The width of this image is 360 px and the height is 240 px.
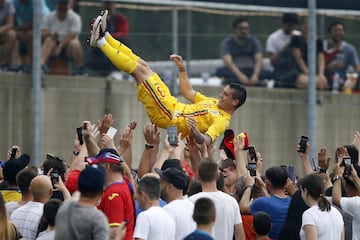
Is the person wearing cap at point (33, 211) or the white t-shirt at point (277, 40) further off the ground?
the white t-shirt at point (277, 40)

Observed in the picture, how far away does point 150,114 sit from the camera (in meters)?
18.3

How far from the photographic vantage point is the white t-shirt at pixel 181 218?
14.6m

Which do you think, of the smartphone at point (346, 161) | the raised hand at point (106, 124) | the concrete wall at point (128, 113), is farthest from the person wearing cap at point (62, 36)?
the smartphone at point (346, 161)

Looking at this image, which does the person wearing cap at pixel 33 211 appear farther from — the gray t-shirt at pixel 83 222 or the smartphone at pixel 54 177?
the gray t-shirt at pixel 83 222

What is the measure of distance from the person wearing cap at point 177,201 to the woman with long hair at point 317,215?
3.61ft

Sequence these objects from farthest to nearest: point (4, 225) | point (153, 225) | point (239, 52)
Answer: point (239, 52), point (153, 225), point (4, 225)

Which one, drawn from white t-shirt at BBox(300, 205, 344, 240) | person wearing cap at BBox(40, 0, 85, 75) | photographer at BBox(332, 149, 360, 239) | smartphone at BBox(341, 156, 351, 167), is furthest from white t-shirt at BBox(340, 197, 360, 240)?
person wearing cap at BBox(40, 0, 85, 75)

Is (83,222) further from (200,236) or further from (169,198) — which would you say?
(169,198)

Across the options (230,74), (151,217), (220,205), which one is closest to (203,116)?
(220,205)

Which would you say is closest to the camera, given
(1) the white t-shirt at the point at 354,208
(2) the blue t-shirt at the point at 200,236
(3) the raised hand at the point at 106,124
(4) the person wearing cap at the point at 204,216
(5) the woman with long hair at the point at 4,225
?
(2) the blue t-shirt at the point at 200,236

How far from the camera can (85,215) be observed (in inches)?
497

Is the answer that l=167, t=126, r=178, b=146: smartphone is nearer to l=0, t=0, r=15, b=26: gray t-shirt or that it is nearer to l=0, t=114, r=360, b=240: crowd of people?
l=0, t=114, r=360, b=240: crowd of people

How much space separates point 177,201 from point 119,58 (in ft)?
11.8

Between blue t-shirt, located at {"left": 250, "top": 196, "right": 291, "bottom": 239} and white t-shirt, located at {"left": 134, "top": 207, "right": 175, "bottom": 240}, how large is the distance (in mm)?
1523
